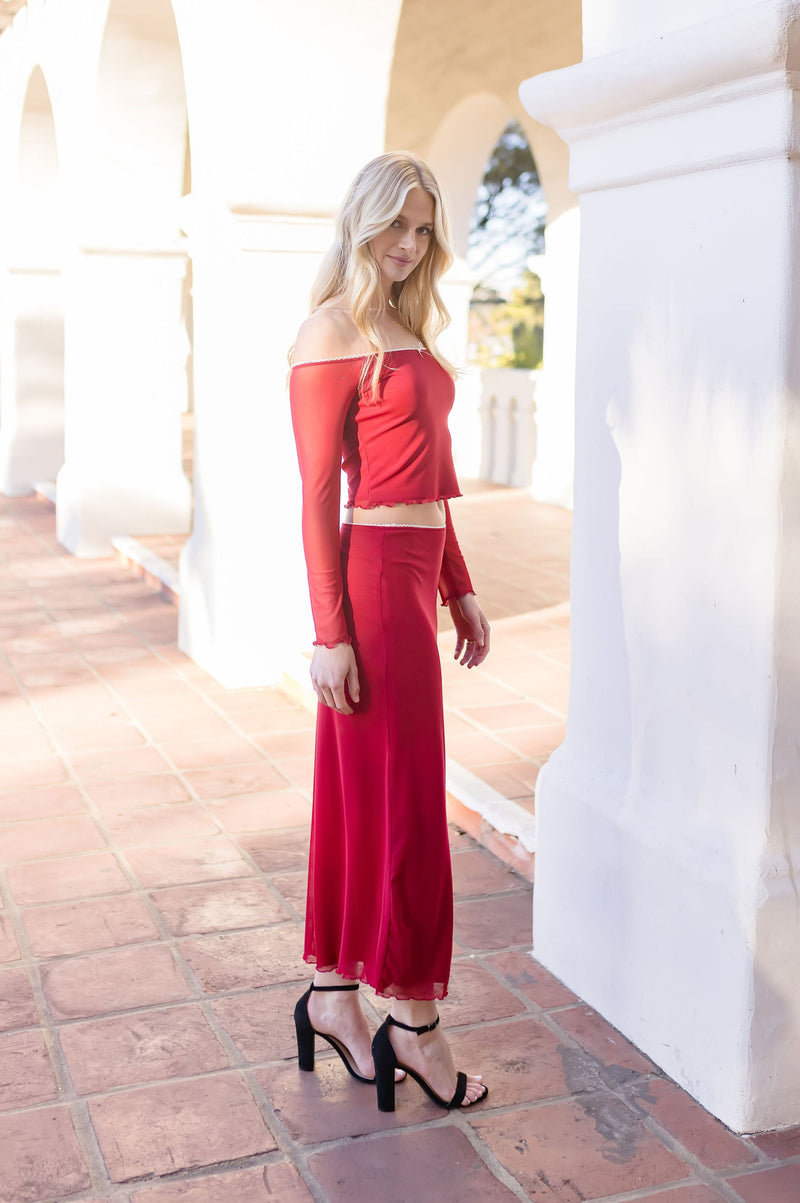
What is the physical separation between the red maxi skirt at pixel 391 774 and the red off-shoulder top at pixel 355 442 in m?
0.07

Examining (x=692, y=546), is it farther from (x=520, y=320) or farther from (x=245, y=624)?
→ (x=520, y=320)

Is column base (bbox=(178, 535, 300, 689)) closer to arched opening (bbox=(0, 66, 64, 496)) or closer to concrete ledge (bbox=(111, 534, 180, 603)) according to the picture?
concrete ledge (bbox=(111, 534, 180, 603))

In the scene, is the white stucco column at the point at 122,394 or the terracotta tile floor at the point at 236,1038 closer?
the terracotta tile floor at the point at 236,1038

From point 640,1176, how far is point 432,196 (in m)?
1.92

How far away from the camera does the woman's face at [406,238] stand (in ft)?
8.09

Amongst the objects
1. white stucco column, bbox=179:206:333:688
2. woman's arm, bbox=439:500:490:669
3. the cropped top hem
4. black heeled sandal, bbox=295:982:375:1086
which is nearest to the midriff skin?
the cropped top hem

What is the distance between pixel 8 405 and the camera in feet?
38.8

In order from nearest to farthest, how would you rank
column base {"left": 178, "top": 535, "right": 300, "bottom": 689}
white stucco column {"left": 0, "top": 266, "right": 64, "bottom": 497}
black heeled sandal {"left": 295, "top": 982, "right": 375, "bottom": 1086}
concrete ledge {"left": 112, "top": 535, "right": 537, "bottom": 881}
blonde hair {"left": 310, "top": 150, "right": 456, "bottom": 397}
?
blonde hair {"left": 310, "top": 150, "right": 456, "bottom": 397}, black heeled sandal {"left": 295, "top": 982, "right": 375, "bottom": 1086}, concrete ledge {"left": 112, "top": 535, "right": 537, "bottom": 881}, column base {"left": 178, "top": 535, "right": 300, "bottom": 689}, white stucco column {"left": 0, "top": 266, "right": 64, "bottom": 497}

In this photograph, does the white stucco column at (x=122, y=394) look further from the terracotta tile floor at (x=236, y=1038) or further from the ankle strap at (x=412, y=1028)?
the ankle strap at (x=412, y=1028)

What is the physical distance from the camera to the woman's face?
246cm

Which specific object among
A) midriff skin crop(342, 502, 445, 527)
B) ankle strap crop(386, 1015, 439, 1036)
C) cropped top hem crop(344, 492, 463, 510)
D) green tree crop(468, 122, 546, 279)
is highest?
green tree crop(468, 122, 546, 279)

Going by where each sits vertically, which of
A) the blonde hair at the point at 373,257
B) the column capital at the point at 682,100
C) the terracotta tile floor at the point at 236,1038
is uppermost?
the column capital at the point at 682,100

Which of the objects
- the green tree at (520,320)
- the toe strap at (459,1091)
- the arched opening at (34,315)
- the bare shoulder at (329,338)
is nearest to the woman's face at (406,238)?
the bare shoulder at (329,338)

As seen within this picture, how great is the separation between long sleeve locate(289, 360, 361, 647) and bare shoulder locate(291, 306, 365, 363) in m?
0.02
